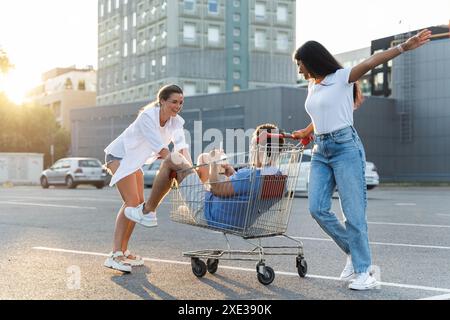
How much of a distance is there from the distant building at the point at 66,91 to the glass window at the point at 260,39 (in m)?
25.6

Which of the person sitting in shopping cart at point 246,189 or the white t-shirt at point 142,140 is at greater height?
the white t-shirt at point 142,140

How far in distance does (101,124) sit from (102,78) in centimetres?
2765

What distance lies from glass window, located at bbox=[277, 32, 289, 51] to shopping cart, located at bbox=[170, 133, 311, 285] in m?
79.2

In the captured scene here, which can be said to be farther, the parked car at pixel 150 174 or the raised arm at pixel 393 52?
the parked car at pixel 150 174

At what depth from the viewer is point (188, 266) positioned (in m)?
7.01

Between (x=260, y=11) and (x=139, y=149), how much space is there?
256ft

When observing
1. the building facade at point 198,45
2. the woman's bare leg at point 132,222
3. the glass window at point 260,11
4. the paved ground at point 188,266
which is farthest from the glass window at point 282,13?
the woman's bare leg at point 132,222

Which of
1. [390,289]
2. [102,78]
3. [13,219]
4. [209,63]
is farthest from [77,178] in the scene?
[102,78]

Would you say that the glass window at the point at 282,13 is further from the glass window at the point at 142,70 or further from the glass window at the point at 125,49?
the glass window at the point at 125,49

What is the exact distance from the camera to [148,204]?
6402 mm

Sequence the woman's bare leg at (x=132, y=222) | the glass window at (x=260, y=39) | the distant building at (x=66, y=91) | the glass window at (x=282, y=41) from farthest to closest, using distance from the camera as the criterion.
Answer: the distant building at (x=66, y=91) → the glass window at (x=282, y=41) → the glass window at (x=260, y=39) → the woman's bare leg at (x=132, y=222)

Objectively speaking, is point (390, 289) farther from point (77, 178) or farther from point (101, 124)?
point (101, 124)

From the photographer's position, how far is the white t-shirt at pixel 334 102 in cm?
579

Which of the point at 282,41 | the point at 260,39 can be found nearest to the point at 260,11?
the point at 260,39
